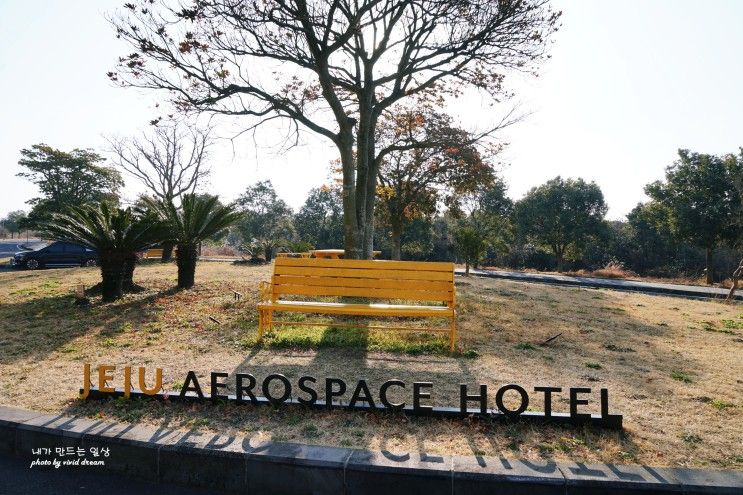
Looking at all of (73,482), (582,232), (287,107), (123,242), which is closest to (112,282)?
(123,242)

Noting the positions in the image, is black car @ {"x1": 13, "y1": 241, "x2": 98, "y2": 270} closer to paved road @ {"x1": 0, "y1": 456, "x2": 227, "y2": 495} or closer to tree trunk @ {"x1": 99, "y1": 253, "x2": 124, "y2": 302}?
tree trunk @ {"x1": 99, "y1": 253, "x2": 124, "y2": 302}

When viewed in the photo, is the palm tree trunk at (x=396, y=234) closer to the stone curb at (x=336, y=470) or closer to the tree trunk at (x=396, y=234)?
the tree trunk at (x=396, y=234)

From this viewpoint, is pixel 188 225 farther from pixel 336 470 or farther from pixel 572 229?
pixel 572 229

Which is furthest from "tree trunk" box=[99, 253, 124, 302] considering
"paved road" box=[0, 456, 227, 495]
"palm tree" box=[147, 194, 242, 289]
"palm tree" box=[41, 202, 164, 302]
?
"paved road" box=[0, 456, 227, 495]

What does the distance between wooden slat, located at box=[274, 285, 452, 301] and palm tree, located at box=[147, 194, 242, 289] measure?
14.9ft

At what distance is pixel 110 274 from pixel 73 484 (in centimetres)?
668

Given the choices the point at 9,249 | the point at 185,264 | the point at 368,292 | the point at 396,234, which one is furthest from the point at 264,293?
the point at 9,249

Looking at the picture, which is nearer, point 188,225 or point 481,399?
point 481,399

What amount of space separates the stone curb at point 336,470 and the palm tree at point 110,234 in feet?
20.1

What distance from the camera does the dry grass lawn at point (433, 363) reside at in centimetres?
353

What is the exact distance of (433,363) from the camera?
559cm

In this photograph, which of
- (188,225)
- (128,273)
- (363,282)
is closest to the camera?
(363,282)

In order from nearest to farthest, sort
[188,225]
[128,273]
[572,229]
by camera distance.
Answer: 1. [128,273]
2. [188,225]
3. [572,229]

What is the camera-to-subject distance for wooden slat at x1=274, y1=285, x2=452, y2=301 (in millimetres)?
6523
